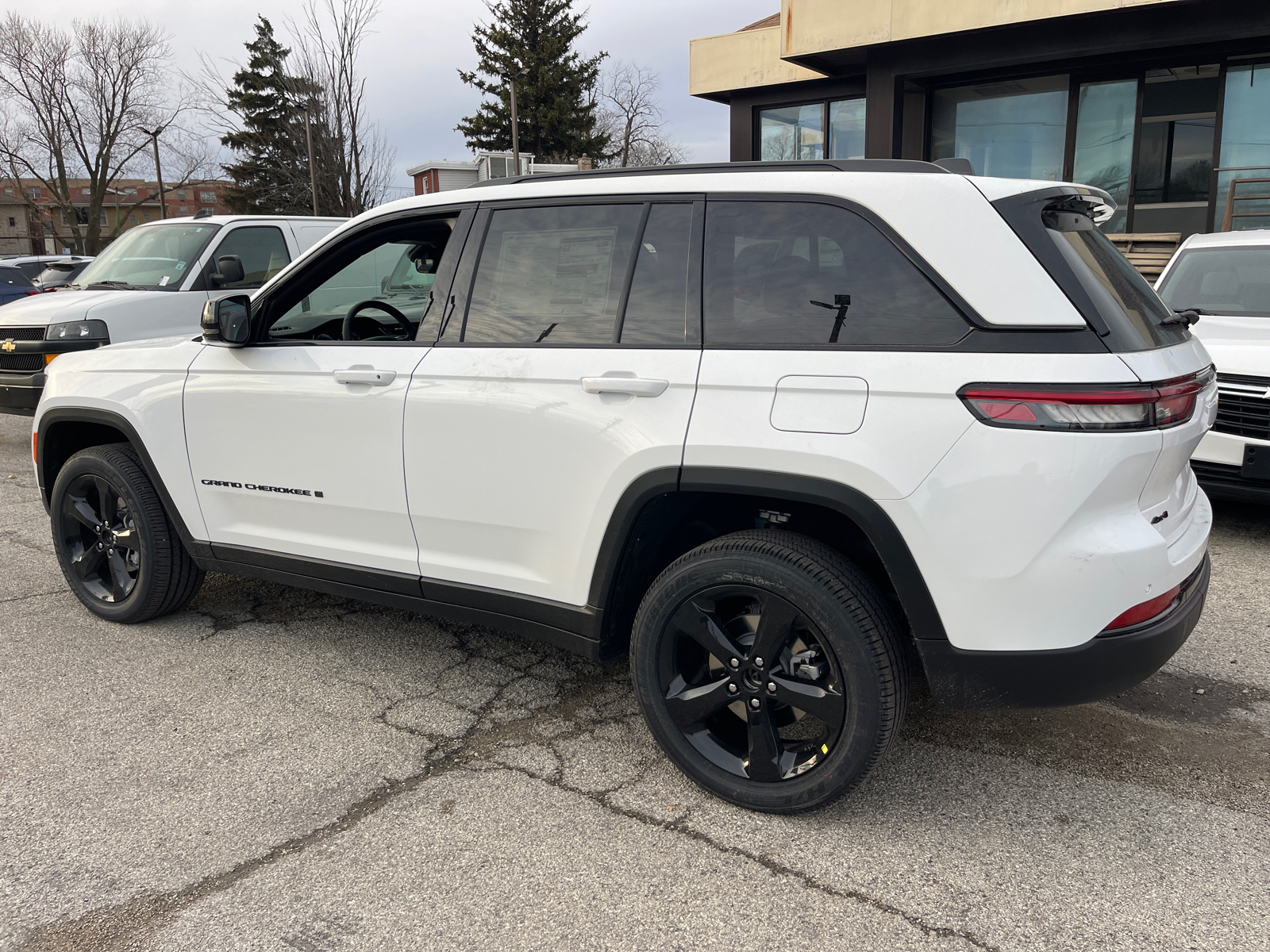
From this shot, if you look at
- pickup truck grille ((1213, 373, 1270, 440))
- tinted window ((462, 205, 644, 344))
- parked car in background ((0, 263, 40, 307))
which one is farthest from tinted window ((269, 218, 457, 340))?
parked car in background ((0, 263, 40, 307))

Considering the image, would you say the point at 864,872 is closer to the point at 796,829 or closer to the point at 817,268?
the point at 796,829

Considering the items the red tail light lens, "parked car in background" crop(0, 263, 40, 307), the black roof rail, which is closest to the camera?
the red tail light lens

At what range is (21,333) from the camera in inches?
312

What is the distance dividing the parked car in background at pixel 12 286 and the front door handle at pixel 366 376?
15.6 metres

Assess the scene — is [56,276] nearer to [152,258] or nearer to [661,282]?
[152,258]

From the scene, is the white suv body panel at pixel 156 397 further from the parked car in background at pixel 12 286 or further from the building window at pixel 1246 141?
the parked car in background at pixel 12 286

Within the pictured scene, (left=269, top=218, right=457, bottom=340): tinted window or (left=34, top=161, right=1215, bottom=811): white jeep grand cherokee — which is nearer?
(left=34, top=161, right=1215, bottom=811): white jeep grand cherokee

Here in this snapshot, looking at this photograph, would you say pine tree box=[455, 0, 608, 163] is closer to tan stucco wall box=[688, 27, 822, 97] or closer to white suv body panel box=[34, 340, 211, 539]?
tan stucco wall box=[688, 27, 822, 97]

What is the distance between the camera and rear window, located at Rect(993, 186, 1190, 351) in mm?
2336

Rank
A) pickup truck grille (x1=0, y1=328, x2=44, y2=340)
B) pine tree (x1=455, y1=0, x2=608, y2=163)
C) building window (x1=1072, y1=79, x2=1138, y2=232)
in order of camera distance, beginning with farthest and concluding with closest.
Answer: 1. pine tree (x1=455, y1=0, x2=608, y2=163)
2. building window (x1=1072, y1=79, x2=1138, y2=232)
3. pickup truck grille (x1=0, y1=328, x2=44, y2=340)

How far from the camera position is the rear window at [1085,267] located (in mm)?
2336

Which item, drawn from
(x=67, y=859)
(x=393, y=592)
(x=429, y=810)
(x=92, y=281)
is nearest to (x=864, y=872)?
(x=429, y=810)

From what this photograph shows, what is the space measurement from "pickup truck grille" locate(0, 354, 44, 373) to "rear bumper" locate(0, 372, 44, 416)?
4cm

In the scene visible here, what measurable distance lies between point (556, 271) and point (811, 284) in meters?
0.90
